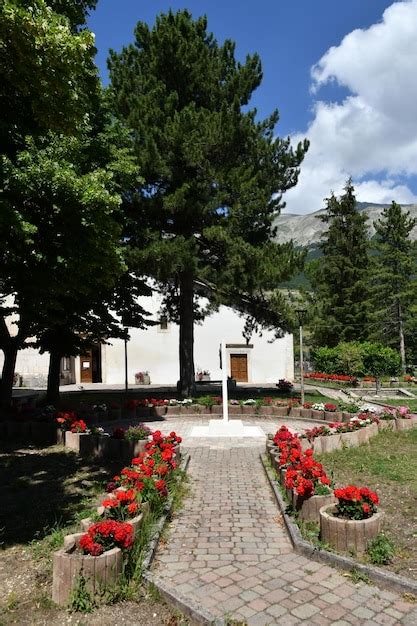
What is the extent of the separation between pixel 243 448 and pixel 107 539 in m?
7.30

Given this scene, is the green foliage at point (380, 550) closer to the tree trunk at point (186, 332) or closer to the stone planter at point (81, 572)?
the stone planter at point (81, 572)

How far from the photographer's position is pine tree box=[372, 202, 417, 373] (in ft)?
157

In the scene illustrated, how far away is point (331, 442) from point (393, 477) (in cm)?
240

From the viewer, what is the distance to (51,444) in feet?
Answer: 39.2

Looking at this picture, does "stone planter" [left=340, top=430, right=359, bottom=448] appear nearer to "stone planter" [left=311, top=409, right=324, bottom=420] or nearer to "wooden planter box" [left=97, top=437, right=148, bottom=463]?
"stone planter" [left=311, top=409, right=324, bottom=420]

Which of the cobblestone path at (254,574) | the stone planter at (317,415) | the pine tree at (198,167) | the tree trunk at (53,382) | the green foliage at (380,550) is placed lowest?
the cobblestone path at (254,574)

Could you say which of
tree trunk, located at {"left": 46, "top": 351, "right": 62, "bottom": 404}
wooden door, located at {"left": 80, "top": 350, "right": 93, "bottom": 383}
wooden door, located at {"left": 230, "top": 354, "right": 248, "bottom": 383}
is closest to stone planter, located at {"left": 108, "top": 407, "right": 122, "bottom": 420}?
tree trunk, located at {"left": 46, "top": 351, "right": 62, "bottom": 404}

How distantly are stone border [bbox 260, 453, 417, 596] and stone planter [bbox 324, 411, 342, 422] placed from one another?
897cm

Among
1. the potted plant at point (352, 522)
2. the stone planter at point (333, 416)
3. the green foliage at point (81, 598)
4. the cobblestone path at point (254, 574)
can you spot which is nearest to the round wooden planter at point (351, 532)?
the potted plant at point (352, 522)

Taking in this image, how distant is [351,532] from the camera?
521 centimetres

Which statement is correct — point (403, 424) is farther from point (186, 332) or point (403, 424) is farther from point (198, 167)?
point (198, 167)

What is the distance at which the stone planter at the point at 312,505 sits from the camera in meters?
6.17

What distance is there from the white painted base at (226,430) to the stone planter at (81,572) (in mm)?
8962

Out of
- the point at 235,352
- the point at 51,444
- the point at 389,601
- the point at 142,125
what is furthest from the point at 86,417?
the point at 235,352
